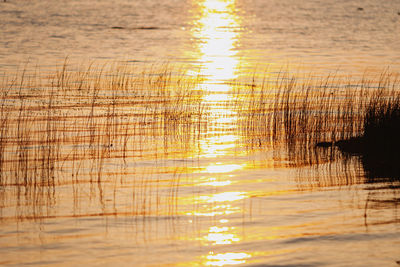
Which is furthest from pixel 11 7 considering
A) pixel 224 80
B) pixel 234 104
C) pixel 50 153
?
pixel 50 153

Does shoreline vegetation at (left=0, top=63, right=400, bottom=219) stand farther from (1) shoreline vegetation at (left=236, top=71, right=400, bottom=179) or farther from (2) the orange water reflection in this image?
(2) the orange water reflection

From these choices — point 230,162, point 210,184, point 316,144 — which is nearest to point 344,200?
point 210,184

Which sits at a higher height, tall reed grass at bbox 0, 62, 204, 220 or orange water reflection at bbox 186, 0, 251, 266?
tall reed grass at bbox 0, 62, 204, 220

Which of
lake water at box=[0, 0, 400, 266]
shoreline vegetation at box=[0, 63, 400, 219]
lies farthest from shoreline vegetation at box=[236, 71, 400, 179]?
lake water at box=[0, 0, 400, 266]

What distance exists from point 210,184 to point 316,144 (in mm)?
3595

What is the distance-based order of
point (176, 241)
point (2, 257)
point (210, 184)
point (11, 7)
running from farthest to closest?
point (11, 7)
point (210, 184)
point (176, 241)
point (2, 257)

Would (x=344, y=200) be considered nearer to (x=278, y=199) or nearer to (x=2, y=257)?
(x=278, y=199)

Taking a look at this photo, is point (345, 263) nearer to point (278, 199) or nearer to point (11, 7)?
point (278, 199)

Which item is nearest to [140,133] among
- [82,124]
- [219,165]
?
[82,124]

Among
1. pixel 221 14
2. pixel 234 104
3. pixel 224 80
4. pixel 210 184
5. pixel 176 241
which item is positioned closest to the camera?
pixel 176 241

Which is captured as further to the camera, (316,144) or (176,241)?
(316,144)

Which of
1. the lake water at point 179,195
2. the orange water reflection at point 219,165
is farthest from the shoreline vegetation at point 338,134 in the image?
Answer: the orange water reflection at point 219,165

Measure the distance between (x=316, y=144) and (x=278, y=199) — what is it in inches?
151

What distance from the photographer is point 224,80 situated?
23203mm
